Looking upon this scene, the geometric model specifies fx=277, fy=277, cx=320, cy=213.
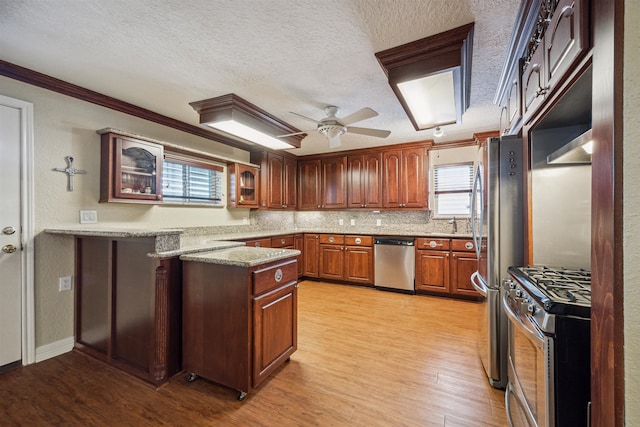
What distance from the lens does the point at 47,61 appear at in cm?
206

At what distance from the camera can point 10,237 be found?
213 centimetres

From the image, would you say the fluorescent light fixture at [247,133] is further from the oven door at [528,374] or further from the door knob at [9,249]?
the oven door at [528,374]

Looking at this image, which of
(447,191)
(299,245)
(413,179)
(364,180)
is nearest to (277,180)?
(299,245)

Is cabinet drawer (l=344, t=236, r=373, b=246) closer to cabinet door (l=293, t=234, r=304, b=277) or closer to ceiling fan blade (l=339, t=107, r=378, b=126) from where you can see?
cabinet door (l=293, t=234, r=304, b=277)

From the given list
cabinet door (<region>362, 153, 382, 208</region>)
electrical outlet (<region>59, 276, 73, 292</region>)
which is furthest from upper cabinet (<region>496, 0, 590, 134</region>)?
electrical outlet (<region>59, 276, 73, 292</region>)

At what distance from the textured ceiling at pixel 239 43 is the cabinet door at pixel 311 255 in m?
2.62

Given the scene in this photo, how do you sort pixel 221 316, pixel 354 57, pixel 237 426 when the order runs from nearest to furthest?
1. pixel 237 426
2. pixel 221 316
3. pixel 354 57

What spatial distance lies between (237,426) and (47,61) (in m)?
2.85

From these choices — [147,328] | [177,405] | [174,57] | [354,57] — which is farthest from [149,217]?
[354,57]

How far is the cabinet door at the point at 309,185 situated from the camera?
524 centimetres

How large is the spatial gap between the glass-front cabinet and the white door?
2209mm

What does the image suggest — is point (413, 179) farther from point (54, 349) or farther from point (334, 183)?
point (54, 349)

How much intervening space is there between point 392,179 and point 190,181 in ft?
10.0

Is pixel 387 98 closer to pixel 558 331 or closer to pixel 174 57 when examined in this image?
pixel 174 57
